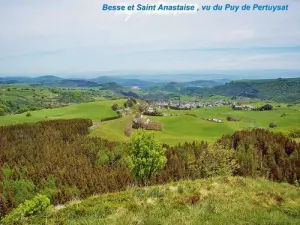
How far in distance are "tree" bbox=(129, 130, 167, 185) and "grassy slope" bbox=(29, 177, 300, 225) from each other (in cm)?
4527

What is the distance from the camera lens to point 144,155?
253 ft

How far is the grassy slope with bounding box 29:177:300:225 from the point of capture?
2055 centimetres

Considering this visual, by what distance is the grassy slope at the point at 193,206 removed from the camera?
20.5m

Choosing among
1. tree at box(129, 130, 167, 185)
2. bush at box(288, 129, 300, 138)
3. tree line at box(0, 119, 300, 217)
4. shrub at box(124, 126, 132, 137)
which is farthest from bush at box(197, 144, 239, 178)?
bush at box(288, 129, 300, 138)

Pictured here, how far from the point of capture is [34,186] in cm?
9544

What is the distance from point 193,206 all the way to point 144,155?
5394 cm

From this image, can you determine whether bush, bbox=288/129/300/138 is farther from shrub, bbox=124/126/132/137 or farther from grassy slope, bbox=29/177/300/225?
grassy slope, bbox=29/177/300/225

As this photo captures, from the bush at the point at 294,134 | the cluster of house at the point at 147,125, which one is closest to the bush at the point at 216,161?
the cluster of house at the point at 147,125

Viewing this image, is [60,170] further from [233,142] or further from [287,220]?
[287,220]

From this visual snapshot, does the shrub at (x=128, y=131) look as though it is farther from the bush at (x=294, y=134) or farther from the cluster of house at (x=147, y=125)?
the bush at (x=294, y=134)

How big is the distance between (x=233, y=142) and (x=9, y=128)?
126342mm

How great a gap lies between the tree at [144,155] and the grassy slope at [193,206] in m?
45.3

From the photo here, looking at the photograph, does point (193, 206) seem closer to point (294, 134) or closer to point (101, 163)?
point (101, 163)

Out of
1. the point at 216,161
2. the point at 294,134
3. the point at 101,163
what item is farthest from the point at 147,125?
the point at 216,161
